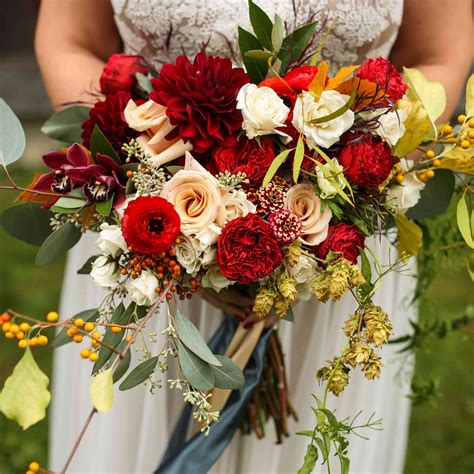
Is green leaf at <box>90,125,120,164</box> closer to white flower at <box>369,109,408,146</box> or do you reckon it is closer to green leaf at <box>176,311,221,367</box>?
green leaf at <box>176,311,221,367</box>

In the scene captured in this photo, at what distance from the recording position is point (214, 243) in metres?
1.10

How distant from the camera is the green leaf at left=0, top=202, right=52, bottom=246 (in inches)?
51.9

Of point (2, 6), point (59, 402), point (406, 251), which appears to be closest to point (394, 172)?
point (406, 251)

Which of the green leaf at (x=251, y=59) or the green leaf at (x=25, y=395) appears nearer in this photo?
the green leaf at (x=25, y=395)

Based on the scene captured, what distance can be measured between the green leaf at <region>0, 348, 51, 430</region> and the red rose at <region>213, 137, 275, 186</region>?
1.36 ft

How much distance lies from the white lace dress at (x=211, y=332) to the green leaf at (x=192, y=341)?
0.63m

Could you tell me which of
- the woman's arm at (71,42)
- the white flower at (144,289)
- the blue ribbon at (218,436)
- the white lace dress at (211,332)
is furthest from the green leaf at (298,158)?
the woman's arm at (71,42)

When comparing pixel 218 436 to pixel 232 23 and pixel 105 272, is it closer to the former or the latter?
pixel 105 272

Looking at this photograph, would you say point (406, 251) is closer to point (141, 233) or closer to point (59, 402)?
point (141, 233)

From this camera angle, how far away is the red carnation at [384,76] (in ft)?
3.86

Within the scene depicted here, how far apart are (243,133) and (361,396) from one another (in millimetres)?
877

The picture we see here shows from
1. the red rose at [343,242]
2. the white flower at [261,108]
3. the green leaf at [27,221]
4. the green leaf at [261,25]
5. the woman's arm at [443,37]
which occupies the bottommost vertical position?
the green leaf at [27,221]

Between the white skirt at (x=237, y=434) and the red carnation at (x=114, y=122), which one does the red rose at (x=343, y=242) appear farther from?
the white skirt at (x=237, y=434)

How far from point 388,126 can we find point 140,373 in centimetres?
55
